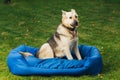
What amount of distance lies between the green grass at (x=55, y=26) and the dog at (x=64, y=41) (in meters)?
0.93

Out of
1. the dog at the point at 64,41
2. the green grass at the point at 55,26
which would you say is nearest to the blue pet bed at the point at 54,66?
the green grass at the point at 55,26

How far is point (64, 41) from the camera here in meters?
11.3

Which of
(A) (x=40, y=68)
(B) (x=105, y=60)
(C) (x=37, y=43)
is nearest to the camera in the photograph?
(A) (x=40, y=68)

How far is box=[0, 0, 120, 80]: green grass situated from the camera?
1234 cm

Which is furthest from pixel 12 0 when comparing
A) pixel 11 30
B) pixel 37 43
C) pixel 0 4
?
pixel 37 43

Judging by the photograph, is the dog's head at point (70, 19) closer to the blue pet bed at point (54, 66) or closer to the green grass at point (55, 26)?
the blue pet bed at point (54, 66)

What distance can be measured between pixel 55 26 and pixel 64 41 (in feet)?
26.3

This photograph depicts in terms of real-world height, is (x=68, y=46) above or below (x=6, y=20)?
above

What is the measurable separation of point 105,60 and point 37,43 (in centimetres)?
381

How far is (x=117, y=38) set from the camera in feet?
54.5

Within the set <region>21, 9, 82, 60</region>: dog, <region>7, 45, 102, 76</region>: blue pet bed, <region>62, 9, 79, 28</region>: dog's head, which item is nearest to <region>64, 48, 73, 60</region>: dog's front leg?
<region>21, 9, 82, 60</region>: dog

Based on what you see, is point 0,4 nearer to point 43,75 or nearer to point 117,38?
point 117,38

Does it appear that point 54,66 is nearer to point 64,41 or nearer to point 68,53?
point 68,53

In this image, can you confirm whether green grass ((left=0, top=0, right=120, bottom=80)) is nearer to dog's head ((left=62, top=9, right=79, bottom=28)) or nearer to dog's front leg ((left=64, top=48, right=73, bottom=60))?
dog's front leg ((left=64, top=48, right=73, bottom=60))
